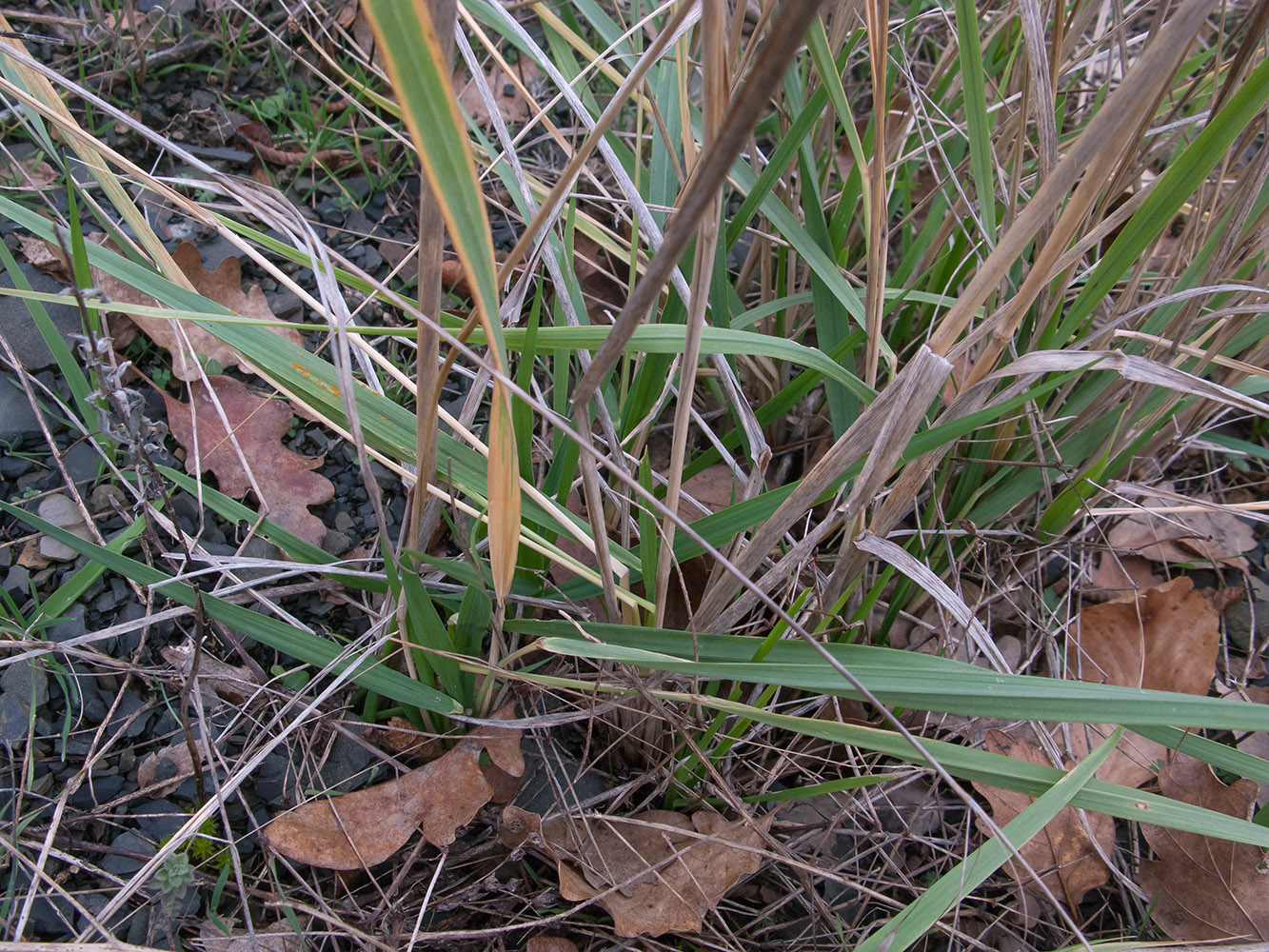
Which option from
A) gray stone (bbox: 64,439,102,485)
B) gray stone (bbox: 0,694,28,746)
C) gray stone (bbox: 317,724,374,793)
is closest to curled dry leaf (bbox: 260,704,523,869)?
gray stone (bbox: 317,724,374,793)

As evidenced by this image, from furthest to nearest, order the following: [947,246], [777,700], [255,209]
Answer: [947,246]
[777,700]
[255,209]

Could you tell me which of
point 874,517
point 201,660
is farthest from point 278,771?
point 874,517

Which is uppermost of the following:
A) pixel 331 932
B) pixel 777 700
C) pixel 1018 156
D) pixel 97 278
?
pixel 1018 156

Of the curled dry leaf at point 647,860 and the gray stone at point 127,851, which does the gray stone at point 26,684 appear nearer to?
the gray stone at point 127,851

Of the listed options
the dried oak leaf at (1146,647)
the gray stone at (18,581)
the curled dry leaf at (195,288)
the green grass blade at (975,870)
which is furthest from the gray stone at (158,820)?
the dried oak leaf at (1146,647)

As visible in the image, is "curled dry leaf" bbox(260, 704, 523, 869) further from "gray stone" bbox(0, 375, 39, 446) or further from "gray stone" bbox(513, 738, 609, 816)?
"gray stone" bbox(0, 375, 39, 446)

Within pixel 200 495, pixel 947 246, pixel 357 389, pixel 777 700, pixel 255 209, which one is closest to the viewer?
pixel 255 209

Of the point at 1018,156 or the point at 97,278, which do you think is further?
the point at 97,278

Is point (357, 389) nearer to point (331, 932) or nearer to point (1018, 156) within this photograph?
point (331, 932)
